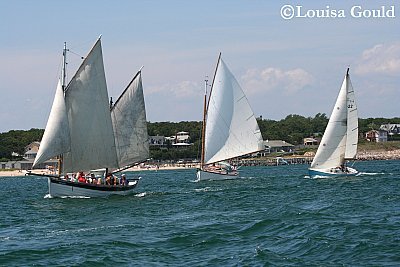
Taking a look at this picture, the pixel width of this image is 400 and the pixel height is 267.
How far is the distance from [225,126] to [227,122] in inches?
18.3

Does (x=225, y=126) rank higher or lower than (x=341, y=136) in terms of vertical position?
higher

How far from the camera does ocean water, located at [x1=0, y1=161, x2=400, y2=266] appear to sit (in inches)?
1294

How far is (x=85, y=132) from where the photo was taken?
203ft

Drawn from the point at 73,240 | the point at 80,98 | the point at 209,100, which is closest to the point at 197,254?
the point at 73,240

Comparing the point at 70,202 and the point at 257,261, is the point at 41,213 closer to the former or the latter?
the point at 70,202

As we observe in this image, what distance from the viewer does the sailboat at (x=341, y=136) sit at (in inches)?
3300

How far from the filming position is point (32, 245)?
1471 inches

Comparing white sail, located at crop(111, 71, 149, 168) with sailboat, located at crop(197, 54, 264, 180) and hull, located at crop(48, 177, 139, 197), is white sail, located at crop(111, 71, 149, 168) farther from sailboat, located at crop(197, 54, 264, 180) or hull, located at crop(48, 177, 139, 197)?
sailboat, located at crop(197, 54, 264, 180)

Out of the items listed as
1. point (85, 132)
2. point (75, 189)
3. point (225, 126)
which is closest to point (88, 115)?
point (85, 132)

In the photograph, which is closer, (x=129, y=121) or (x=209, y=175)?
(x=129, y=121)

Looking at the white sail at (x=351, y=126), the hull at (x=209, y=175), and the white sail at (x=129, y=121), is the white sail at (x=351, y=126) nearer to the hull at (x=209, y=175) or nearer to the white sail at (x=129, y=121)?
the hull at (x=209, y=175)

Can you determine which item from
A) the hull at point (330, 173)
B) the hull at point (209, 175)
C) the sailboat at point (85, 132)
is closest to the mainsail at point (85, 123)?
the sailboat at point (85, 132)

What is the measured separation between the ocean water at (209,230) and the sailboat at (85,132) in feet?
5.22

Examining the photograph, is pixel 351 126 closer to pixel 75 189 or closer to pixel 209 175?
pixel 209 175
